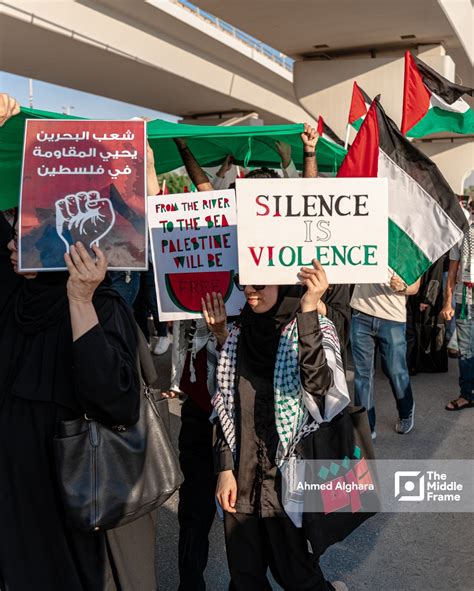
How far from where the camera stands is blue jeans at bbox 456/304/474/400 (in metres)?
6.53

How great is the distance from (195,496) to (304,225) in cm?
142

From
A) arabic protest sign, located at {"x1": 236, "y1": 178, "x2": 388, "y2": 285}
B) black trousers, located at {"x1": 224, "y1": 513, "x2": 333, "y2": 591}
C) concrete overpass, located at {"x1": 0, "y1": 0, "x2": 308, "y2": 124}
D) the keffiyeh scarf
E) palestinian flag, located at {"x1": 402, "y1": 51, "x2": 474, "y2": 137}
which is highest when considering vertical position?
concrete overpass, located at {"x1": 0, "y1": 0, "x2": 308, "y2": 124}

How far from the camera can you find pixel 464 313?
6625 millimetres

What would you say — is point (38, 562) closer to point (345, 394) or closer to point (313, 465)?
point (313, 465)

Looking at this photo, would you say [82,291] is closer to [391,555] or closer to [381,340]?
[391,555]

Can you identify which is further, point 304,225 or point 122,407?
point 304,225

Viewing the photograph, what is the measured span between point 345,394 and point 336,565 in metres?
1.67

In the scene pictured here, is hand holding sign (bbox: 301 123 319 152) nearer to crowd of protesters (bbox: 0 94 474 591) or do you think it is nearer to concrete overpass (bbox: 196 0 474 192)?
crowd of protesters (bbox: 0 94 474 591)

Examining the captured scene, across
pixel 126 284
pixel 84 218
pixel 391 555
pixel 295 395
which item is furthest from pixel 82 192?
pixel 126 284

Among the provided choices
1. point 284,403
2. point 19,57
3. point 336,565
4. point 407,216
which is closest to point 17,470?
point 284,403

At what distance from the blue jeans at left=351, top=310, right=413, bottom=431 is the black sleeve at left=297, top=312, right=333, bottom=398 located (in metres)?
3.27

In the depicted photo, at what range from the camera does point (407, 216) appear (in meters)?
4.14

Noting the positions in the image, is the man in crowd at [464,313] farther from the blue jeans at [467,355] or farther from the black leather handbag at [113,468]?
the black leather handbag at [113,468]

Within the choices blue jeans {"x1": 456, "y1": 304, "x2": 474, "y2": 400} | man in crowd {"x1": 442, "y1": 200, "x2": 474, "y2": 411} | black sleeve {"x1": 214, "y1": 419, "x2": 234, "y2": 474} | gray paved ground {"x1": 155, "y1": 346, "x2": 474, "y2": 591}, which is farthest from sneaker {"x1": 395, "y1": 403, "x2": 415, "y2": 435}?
black sleeve {"x1": 214, "y1": 419, "x2": 234, "y2": 474}
